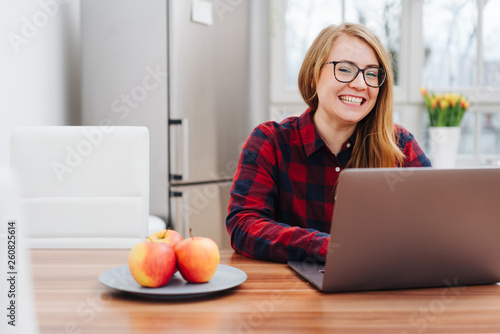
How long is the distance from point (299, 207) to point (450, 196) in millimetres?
707

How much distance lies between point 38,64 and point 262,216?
1334 millimetres

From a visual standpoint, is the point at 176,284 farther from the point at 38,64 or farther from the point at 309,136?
the point at 38,64

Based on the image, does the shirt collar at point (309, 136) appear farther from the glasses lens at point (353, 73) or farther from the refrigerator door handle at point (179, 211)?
the refrigerator door handle at point (179, 211)

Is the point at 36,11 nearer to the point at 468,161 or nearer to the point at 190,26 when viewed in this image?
the point at 190,26

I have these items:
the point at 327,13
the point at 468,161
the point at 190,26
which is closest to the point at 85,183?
the point at 190,26

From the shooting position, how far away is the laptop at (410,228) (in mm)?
787

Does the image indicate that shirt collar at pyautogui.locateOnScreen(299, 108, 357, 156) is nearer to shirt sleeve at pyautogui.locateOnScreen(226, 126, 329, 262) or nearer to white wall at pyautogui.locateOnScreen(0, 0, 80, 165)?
shirt sleeve at pyautogui.locateOnScreen(226, 126, 329, 262)

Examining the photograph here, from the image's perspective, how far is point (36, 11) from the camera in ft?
7.06

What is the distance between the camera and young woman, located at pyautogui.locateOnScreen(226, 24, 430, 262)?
148cm

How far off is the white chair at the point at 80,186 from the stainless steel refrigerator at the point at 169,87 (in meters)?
0.75

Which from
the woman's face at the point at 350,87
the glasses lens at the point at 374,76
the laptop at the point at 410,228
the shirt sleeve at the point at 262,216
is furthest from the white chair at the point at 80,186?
the laptop at the point at 410,228

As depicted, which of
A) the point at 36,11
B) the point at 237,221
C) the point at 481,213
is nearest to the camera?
the point at 481,213

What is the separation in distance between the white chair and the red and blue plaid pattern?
1.13 ft

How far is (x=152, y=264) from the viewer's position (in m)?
0.82
